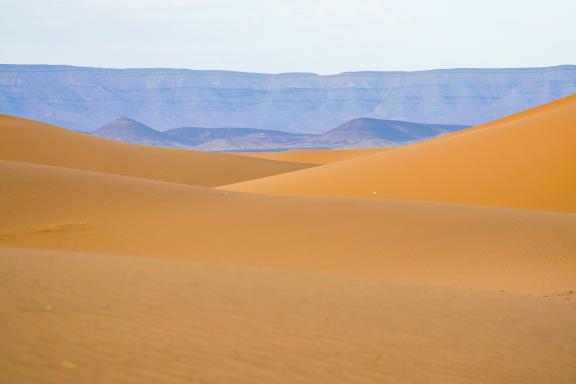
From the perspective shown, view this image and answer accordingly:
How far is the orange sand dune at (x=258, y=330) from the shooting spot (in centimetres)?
525

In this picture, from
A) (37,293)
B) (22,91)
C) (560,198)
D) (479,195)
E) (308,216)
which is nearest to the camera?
(37,293)

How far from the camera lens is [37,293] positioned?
6695 mm

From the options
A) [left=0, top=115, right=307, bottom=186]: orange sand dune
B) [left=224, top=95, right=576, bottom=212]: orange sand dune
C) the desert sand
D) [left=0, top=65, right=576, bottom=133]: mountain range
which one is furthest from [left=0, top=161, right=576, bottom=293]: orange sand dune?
[left=0, top=65, right=576, bottom=133]: mountain range

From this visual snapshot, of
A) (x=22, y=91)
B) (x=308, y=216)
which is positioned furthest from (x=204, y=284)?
(x=22, y=91)

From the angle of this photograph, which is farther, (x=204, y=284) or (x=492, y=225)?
(x=492, y=225)

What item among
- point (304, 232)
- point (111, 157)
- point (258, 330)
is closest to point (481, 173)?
point (304, 232)

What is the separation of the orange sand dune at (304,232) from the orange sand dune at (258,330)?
287cm

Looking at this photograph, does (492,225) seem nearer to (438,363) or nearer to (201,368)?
(438,363)

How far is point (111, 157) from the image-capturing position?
40.8m

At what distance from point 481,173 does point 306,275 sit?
14.1 meters

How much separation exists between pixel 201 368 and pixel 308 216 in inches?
408

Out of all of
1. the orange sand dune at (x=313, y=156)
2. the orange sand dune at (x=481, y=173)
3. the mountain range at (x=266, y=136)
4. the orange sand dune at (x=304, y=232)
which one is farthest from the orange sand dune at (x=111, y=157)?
the mountain range at (x=266, y=136)

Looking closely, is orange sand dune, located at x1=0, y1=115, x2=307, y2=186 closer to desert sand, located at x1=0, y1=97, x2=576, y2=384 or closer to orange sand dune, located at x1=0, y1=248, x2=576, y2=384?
desert sand, located at x1=0, y1=97, x2=576, y2=384

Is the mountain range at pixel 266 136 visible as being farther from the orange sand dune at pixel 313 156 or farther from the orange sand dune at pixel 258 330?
the orange sand dune at pixel 258 330
